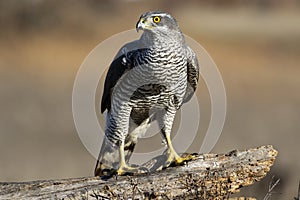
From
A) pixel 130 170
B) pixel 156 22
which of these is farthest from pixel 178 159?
pixel 156 22

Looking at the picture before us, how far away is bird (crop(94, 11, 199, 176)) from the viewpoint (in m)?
6.97

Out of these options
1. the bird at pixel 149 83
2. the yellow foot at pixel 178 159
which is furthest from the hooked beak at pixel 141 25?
the yellow foot at pixel 178 159

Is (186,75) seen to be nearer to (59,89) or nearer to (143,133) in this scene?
(143,133)

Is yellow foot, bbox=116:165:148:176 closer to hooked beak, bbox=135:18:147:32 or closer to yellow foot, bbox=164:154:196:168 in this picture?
yellow foot, bbox=164:154:196:168

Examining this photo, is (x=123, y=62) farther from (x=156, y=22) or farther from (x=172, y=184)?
(x=172, y=184)

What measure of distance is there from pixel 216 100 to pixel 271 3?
19.0 meters

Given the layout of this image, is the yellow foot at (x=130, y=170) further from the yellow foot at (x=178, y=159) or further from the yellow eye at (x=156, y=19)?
the yellow eye at (x=156, y=19)

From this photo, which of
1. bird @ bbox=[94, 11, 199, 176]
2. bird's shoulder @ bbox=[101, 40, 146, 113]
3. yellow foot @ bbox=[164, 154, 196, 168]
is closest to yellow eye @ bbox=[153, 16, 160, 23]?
bird @ bbox=[94, 11, 199, 176]

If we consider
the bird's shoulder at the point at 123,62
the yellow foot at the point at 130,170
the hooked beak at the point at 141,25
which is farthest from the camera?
the bird's shoulder at the point at 123,62

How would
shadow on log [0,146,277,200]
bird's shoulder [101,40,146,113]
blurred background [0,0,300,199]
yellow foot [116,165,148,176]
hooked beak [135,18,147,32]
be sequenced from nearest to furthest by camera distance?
shadow on log [0,146,277,200] < hooked beak [135,18,147,32] < yellow foot [116,165,148,176] < bird's shoulder [101,40,146,113] < blurred background [0,0,300,199]

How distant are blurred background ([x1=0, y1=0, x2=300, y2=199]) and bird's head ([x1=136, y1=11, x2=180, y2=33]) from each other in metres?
1.79

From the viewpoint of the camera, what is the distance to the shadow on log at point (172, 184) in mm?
6244

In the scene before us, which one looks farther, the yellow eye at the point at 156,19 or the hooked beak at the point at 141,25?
the yellow eye at the point at 156,19

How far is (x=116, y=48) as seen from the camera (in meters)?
17.7
